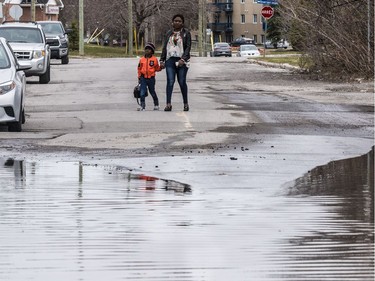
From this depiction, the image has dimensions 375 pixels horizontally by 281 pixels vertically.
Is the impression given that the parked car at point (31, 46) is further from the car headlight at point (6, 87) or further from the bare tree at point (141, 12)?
the bare tree at point (141, 12)

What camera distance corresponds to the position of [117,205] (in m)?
9.58

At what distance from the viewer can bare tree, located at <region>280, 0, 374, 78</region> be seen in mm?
32656

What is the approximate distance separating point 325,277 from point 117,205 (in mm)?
3190

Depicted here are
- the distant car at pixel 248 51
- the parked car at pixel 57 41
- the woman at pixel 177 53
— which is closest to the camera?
the woman at pixel 177 53

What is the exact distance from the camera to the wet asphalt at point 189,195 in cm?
720

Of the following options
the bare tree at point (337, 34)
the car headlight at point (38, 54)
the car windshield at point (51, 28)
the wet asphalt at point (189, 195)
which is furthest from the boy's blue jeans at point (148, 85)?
the car windshield at point (51, 28)

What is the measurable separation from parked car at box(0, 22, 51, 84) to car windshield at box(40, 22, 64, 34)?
44.0 ft

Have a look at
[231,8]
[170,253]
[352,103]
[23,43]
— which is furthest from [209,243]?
[231,8]

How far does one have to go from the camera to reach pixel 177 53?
20.2 m

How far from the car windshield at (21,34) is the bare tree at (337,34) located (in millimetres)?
7969

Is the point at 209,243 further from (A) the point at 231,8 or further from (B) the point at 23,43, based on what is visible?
(A) the point at 231,8

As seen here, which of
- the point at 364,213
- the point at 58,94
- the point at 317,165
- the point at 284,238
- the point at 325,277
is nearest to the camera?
the point at 325,277

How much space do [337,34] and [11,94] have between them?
18.4m

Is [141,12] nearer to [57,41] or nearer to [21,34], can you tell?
[57,41]
